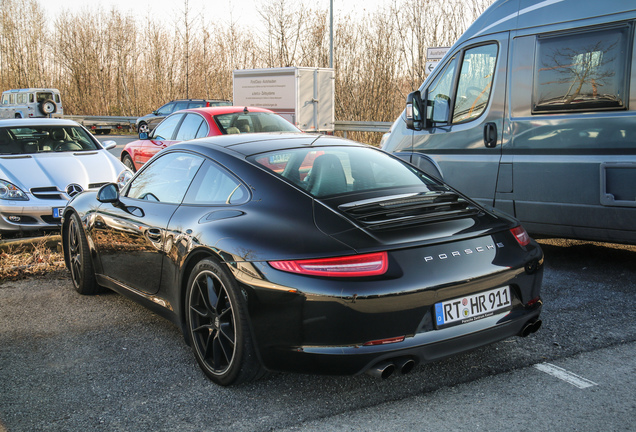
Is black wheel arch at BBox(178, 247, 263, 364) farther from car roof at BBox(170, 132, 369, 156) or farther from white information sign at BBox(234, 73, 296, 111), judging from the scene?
white information sign at BBox(234, 73, 296, 111)

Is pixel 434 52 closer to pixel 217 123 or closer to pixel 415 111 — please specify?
pixel 217 123

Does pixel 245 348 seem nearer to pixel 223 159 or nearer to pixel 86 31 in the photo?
pixel 223 159

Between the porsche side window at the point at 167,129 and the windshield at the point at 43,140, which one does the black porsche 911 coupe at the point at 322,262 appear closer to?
the windshield at the point at 43,140

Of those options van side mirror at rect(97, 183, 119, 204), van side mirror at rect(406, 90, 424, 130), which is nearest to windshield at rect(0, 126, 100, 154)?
van side mirror at rect(97, 183, 119, 204)

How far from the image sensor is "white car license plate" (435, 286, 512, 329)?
3.22 meters

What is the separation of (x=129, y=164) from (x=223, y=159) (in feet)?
31.5

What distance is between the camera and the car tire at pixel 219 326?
3.38 m

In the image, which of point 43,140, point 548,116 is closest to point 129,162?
point 43,140

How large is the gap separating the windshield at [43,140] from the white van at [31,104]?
23468 millimetres

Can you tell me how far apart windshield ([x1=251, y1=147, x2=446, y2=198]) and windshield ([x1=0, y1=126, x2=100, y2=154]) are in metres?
6.06

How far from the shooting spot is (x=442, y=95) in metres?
7.02

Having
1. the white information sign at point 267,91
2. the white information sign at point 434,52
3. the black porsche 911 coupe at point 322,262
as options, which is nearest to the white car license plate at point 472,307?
the black porsche 911 coupe at point 322,262

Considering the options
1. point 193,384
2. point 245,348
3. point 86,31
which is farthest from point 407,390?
point 86,31

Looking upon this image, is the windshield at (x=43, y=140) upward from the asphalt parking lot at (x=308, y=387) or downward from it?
upward
